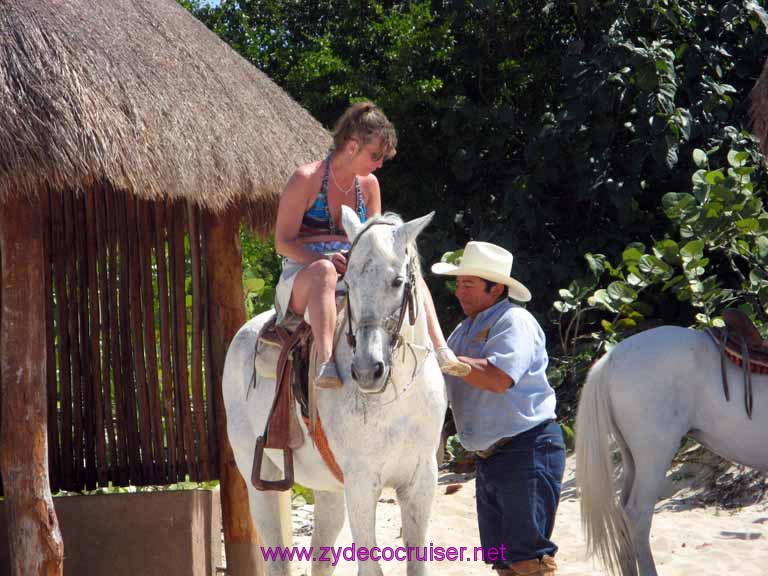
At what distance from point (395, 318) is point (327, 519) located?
1585 mm

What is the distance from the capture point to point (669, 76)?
866 cm

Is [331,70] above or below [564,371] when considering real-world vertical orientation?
above

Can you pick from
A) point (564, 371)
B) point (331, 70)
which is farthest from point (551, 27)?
point (564, 371)

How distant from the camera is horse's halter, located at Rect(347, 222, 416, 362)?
3375 millimetres

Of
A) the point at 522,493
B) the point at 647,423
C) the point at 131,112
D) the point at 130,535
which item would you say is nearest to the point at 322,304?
the point at 522,493

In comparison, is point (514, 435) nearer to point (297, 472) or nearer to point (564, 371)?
point (297, 472)

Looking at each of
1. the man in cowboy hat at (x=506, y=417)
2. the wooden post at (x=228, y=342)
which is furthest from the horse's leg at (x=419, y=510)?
the wooden post at (x=228, y=342)

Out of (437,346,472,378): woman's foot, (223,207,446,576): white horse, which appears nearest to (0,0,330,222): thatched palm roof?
(223,207,446,576): white horse

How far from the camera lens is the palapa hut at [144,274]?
510 cm

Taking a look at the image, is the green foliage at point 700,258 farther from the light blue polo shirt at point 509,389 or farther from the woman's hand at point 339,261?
the woman's hand at point 339,261

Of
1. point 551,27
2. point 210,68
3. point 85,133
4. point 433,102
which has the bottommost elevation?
point 85,133

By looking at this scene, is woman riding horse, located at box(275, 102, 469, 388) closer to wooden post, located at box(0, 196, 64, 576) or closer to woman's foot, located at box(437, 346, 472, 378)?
woman's foot, located at box(437, 346, 472, 378)

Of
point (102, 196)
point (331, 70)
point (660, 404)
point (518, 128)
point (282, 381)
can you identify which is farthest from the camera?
point (331, 70)

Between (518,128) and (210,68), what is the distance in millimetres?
5143
